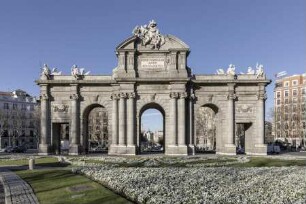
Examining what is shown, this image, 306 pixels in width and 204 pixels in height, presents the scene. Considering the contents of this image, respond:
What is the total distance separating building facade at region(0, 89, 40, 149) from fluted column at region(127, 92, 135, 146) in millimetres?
76638

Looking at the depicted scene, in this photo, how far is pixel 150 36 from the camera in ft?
194

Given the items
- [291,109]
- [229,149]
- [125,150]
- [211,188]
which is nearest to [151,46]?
[125,150]

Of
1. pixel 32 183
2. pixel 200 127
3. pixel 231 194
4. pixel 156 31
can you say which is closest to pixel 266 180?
pixel 231 194

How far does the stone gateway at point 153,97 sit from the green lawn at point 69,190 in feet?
100

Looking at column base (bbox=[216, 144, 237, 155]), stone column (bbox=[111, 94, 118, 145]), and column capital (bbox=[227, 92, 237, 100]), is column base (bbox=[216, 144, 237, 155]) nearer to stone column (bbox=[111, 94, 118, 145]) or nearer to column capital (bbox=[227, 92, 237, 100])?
column capital (bbox=[227, 92, 237, 100])

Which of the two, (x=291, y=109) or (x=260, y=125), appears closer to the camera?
(x=260, y=125)

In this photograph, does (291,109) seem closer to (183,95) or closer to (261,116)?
(261,116)

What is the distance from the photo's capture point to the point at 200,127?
366ft

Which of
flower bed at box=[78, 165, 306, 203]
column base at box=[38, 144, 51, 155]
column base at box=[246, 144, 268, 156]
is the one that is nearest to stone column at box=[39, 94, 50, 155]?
column base at box=[38, 144, 51, 155]

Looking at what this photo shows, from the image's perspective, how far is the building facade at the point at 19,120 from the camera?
12989cm

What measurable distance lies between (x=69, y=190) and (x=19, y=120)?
387 feet

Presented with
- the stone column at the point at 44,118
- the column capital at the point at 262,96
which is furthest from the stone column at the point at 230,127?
the stone column at the point at 44,118

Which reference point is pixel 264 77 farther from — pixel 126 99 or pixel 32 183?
pixel 32 183

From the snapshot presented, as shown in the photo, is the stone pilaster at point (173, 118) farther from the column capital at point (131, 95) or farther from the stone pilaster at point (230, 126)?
the stone pilaster at point (230, 126)
